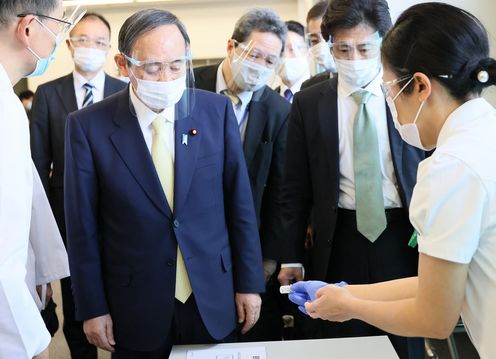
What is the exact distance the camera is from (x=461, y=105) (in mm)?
1002

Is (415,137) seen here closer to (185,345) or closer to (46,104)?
(185,345)

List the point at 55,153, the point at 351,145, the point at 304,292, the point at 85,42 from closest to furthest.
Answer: the point at 304,292, the point at 351,145, the point at 55,153, the point at 85,42

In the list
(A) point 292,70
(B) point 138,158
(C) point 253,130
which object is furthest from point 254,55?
(A) point 292,70

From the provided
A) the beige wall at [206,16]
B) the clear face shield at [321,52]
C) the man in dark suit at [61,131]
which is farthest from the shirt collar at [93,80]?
the beige wall at [206,16]

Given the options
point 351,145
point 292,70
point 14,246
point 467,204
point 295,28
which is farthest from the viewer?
point 295,28

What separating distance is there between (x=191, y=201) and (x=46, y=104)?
1.58 meters

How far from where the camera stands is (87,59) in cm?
290

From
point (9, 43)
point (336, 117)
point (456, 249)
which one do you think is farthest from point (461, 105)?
point (9, 43)

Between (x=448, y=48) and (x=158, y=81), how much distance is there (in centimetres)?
89

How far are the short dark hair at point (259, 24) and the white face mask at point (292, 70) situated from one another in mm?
1068

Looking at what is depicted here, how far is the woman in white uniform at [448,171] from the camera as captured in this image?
2.96 ft

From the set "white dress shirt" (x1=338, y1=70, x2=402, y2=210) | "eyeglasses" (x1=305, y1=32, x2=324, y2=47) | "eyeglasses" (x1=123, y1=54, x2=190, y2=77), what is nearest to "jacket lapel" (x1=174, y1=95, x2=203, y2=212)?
Result: "eyeglasses" (x1=123, y1=54, x2=190, y2=77)

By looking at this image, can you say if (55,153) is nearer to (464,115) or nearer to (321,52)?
(321,52)

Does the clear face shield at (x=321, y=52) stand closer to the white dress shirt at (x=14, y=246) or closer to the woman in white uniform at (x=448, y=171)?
the woman in white uniform at (x=448, y=171)
